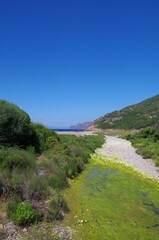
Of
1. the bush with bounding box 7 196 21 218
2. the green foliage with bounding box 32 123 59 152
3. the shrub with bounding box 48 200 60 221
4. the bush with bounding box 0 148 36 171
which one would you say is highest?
the green foliage with bounding box 32 123 59 152

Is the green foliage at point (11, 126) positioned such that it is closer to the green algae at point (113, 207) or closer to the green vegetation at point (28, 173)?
the green vegetation at point (28, 173)

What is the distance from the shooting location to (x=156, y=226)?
22.6 ft

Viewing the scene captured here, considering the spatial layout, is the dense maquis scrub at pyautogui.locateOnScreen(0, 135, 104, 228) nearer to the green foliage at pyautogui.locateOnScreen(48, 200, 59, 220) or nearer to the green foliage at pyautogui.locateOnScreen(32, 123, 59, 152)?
the green foliage at pyautogui.locateOnScreen(48, 200, 59, 220)

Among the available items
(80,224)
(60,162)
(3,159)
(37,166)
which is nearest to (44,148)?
(60,162)

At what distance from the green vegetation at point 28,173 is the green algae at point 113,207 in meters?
0.75

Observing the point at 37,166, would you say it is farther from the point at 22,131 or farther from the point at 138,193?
the point at 138,193

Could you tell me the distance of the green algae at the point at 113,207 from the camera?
253 inches

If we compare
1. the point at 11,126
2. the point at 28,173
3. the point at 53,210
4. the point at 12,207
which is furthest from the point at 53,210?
the point at 11,126

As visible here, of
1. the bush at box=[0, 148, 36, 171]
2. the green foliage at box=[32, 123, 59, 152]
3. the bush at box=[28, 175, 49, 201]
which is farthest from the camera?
the green foliage at box=[32, 123, 59, 152]

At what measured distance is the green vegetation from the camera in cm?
668

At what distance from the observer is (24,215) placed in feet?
20.2

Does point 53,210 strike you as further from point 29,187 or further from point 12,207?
point 12,207

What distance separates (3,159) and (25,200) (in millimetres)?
2830

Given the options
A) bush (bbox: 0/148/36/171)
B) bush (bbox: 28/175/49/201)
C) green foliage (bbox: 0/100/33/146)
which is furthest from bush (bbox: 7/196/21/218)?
green foliage (bbox: 0/100/33/146)
